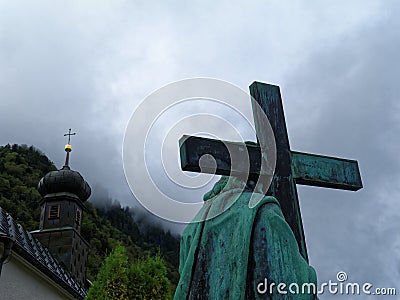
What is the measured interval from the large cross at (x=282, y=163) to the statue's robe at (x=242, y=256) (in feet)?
0.86

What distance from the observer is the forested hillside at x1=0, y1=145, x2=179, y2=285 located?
4703 centimetres

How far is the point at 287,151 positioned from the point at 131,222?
63.5 m

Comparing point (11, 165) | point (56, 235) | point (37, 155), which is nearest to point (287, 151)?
point (56, 235)

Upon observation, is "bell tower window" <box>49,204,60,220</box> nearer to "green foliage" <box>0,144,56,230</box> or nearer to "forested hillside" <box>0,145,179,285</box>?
"forested hillside" <box>0,145,179,285</box>

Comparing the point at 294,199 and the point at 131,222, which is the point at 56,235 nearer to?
the point at 294,199

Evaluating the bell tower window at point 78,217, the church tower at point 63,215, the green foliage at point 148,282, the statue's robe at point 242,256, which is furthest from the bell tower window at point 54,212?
the statue's robe at point 242,256

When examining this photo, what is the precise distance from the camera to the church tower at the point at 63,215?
2997 cm

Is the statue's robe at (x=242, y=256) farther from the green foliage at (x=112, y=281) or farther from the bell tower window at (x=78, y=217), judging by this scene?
the bell tower window at (x=78, y=217)

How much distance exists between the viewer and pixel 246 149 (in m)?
2.94

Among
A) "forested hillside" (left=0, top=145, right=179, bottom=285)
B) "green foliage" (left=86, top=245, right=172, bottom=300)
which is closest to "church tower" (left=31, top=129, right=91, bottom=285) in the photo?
"forested hillside" (left=0, top=145, right=179, bottom=285)

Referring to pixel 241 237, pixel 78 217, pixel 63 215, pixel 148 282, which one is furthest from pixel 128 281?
pixel 78 217

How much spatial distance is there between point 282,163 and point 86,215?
5074 centimetres

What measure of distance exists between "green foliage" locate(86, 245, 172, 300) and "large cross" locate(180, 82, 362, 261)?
10.8 metres

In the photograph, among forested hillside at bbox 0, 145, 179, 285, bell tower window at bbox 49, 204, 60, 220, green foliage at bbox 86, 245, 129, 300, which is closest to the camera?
green foliage at bbox 86, 245, 129, 300
